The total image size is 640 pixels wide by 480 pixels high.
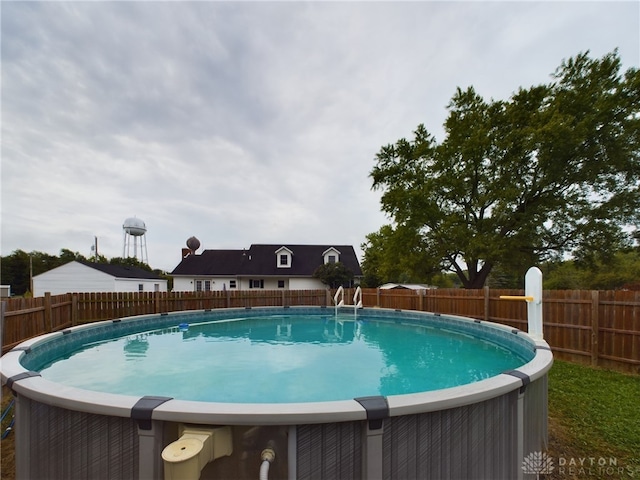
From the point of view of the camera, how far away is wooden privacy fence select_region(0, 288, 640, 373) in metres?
5.82

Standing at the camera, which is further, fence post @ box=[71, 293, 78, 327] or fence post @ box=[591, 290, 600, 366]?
fence post @ box=[71, 293, 78, 327]

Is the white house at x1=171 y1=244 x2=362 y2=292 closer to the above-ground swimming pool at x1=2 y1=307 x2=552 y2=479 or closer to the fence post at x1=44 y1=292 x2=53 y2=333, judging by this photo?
the fence post at x1=44 y1=292 x2=53 y2=333

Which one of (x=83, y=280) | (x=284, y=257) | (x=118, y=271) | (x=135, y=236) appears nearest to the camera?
(x=83, y=280)

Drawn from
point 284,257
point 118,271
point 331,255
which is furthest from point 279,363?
point 118,271

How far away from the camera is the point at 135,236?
36.2 m

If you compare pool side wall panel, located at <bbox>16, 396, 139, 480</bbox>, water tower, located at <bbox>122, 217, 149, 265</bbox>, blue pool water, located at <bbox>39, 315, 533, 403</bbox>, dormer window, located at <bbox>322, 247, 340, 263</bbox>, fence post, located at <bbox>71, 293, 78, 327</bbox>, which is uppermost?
water tower, located at <bbox>122, 217, 149, 265</bbox>

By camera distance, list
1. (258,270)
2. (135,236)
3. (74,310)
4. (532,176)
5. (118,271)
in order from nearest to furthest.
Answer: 1. (74,310)
2. (532,176)
3. (118,271)
4. (258,270)
5. (135,236)

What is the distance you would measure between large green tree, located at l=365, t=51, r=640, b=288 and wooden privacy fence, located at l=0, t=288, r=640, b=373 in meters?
3.54

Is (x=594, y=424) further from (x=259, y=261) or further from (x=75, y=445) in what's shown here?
(x=259, y=261)

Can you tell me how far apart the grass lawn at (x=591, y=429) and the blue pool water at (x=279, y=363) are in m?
1.19

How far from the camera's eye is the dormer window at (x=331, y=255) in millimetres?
23391

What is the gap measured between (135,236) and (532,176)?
4027cm

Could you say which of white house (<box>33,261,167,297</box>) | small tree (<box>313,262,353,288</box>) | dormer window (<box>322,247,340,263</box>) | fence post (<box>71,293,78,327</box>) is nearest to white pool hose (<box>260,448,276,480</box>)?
fence post (<box>71,293,78,327</box>)

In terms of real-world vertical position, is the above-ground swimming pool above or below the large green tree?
below
